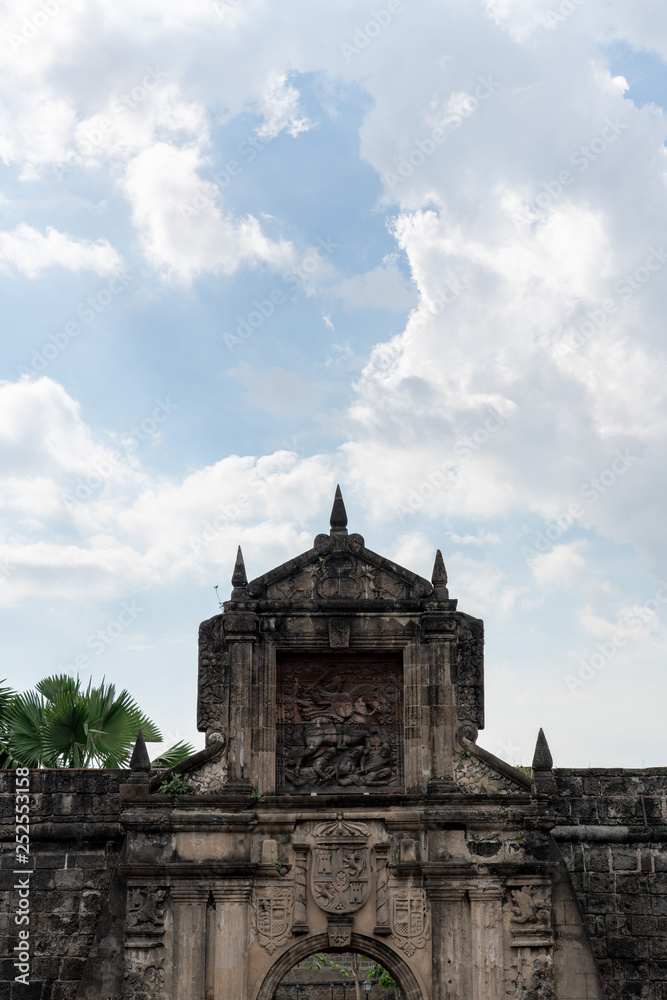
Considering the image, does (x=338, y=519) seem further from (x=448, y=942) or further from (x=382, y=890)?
(x=448, y=942)

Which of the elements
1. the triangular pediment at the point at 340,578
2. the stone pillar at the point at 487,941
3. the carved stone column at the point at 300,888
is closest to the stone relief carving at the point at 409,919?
the stone pillar at the point at 487,941

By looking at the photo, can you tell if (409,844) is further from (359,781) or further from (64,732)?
(64,732)

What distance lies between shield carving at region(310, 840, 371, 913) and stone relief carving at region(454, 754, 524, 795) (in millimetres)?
1366

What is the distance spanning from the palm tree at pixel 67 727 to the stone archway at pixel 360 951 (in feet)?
14.3

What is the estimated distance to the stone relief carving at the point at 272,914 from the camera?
485 inches

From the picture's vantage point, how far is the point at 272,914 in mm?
12383

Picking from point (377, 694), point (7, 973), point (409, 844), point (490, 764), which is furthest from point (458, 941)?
point (7, 973)

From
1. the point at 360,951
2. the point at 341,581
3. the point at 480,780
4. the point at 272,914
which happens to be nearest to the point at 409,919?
the point at 360,951

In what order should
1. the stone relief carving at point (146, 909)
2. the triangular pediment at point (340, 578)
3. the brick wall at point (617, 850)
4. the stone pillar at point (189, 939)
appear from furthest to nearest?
the brick wall at point (617, 850) < the triangular pediment at point (340, 578) < the stone relief carving at point (146, 909) < the stone pillar at point (189, 939)

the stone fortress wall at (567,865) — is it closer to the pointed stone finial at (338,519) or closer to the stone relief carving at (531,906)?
the stone relief carving at (531,906)

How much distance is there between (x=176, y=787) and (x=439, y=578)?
400 cm

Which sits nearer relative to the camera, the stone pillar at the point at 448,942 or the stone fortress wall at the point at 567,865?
the stone pillar at the point at 448,942

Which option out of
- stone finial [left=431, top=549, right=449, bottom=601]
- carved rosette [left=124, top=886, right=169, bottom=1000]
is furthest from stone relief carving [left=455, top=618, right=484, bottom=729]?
carved rosette [left=124, top=886, right=169, bottom=1000]

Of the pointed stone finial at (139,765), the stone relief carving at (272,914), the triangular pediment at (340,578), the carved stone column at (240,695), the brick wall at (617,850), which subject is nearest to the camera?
the stone relief carving at (272,914)
